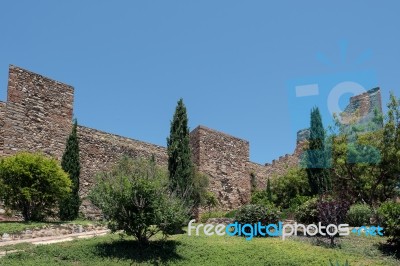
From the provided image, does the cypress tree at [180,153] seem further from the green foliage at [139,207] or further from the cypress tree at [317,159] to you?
the cypress tree at [317,159]

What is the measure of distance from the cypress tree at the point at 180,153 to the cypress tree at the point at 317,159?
18.4ft

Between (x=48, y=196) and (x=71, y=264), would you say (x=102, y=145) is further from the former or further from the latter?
(x=71, y=264)

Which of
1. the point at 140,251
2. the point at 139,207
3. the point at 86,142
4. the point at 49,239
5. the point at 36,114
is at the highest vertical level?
the point at 36,114

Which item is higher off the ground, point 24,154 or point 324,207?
point 24,154

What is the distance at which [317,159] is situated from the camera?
21.3 metres

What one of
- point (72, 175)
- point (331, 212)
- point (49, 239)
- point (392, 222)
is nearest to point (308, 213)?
point (331, 212)

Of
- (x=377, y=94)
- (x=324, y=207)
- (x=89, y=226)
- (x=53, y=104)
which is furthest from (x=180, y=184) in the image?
(x=377, y=94)

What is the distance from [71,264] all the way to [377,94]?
22.0 meters

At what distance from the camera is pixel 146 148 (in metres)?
24.0

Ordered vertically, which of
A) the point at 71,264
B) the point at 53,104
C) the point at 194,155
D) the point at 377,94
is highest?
the point at 377,94

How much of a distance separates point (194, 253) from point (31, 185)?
6.39 meters

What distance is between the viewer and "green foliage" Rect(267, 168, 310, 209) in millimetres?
25486

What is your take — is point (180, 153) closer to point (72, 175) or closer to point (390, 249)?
point (72, 175)

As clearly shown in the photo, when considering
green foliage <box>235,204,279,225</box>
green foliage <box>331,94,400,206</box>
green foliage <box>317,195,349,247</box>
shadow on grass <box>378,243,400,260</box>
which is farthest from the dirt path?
green foliage <box>331,94,400,206</box>
